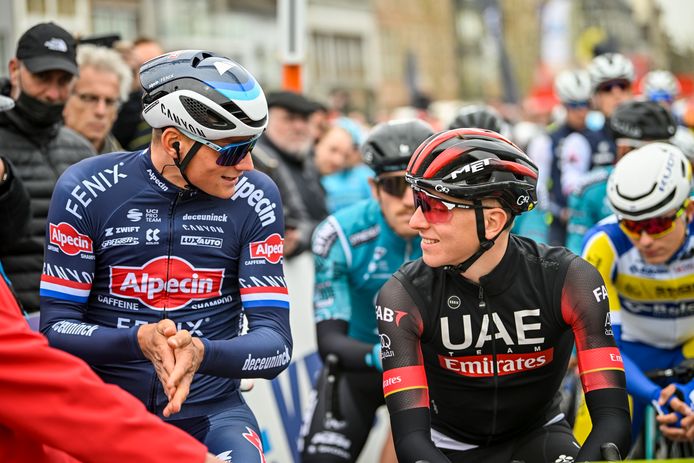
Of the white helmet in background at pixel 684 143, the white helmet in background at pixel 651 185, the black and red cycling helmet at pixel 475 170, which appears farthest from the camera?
the white helmet in background at pixel 684 143

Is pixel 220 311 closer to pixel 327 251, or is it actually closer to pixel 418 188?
pixel 418 188

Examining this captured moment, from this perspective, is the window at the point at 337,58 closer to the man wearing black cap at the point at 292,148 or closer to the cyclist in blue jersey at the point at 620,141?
the man wearing black cap at the point at 292,148

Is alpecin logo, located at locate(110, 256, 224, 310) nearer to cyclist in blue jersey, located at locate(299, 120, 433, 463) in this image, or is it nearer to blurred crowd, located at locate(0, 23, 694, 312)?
blurred crowd, located at locate(0, 23, 694, 312)

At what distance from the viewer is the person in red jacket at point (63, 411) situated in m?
2.47

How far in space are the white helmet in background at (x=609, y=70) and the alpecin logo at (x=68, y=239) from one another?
770cm

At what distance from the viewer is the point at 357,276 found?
587 cm

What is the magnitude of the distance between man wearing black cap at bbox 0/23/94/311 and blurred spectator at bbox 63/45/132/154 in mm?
621

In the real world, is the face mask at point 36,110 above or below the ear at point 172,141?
above

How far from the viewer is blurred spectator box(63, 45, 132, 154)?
658 centimetres

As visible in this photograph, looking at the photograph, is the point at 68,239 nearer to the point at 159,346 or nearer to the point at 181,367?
the point at 159,346

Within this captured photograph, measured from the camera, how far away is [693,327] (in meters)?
5.86

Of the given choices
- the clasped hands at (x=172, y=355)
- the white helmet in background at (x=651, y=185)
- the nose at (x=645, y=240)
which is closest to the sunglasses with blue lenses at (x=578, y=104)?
the white helmet in background at (x=651, y=185)

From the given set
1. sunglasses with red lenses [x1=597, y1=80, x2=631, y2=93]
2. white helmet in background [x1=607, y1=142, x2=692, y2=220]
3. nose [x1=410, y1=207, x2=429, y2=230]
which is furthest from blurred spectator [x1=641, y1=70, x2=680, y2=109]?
nose [x1=410, y1=207, x2=429, y2=230]

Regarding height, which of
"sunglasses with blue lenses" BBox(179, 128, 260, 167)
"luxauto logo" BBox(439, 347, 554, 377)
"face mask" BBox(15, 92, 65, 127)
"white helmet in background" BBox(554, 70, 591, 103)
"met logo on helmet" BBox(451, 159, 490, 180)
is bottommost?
"luxauto logo" BBox(439, 347, 554, 377)
